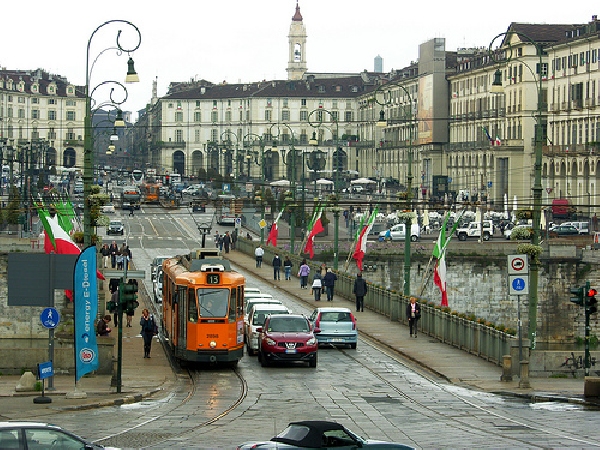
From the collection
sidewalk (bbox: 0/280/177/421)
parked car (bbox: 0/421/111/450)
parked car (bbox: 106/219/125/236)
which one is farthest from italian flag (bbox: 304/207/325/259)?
parked car (bbox: 0/421/111/450)

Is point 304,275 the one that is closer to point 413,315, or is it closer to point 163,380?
point 413,315

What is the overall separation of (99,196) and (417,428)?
1629 cm

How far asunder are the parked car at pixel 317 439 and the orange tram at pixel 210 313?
1673 cm

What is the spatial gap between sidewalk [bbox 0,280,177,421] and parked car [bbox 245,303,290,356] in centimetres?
292

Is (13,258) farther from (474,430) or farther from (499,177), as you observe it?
(499,177)

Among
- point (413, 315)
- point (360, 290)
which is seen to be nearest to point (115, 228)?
point (360, 290)

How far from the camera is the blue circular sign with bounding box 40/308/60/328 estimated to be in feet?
101

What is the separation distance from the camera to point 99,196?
126 ft

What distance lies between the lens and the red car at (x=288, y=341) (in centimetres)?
3688

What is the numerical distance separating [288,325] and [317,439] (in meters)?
18.8

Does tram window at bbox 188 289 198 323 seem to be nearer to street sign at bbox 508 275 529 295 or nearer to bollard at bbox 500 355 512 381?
bollard at bbox 500 355 512 381

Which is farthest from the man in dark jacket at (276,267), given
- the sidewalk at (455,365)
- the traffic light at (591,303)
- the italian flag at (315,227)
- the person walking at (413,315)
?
the traffic light at (591,303)

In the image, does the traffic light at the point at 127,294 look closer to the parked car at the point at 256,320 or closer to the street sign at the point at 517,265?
the parked car at the point at 256,320

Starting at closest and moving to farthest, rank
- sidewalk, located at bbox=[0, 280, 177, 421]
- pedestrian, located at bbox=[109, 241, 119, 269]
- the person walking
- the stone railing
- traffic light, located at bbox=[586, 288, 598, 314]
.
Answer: sidewalk, located at bbox=[0, 280, 177, 421]
traffic light, located at bbox=[586, 288, 598, 314]
the stone railing
the person walking
pedestrian, located at bbox=[109, 241, 119, 269]
